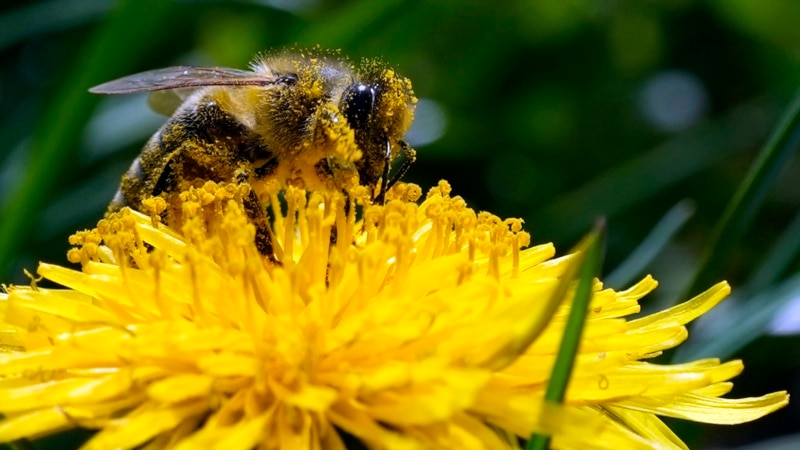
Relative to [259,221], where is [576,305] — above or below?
below

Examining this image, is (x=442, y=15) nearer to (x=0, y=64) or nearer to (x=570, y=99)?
(x=570, y=99)

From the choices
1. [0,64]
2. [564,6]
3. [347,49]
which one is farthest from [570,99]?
[0,64]

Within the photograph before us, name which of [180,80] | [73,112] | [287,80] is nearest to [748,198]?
[287,80]

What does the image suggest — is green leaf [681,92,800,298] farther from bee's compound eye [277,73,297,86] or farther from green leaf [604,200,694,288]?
bee's compound eye [277,73,297,86]

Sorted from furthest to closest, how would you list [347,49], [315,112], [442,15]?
1. [442,15]
2. [347,49]
3. [315,112]

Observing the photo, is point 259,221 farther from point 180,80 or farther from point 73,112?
point 73,112

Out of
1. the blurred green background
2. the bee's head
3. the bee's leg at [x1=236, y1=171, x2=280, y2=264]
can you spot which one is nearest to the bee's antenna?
the bee's head

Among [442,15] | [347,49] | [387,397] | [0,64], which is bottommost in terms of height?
[387,397]
